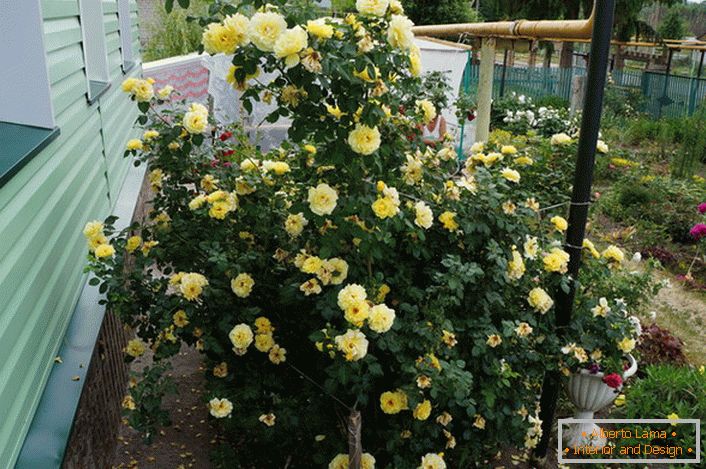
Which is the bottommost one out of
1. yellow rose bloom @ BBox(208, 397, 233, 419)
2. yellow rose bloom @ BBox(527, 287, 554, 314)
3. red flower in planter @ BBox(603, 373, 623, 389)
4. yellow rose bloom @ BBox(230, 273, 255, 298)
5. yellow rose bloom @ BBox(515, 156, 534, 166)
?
red flower in planter @ BBox(603, 373, 623, 389)

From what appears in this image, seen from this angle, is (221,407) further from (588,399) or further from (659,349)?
(659,349)

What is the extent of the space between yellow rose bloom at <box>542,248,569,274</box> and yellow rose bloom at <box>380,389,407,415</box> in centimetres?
89

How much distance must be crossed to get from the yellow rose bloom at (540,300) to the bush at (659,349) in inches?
76.1

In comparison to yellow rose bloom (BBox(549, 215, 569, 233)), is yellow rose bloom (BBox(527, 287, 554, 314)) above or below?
below

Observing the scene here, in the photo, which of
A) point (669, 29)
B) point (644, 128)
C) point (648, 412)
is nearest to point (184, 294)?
point (648, 412)

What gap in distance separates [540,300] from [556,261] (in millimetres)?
181

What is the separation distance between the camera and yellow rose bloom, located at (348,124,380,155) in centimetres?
244

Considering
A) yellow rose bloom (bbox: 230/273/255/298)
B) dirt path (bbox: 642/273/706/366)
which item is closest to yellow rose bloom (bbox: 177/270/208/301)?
yellow rose bloom (bbox: 230/273/255/298)

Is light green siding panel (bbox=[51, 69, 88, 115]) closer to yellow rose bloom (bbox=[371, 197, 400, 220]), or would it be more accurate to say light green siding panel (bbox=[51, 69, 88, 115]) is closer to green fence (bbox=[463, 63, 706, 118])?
yellow rose bloom (bbox=[371, 197, 400, 220])

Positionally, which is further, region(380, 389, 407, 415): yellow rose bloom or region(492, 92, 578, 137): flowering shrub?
region(492, 92, 578, 137): flowering shrub

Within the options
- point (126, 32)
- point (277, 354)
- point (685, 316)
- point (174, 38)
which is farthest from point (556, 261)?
point (174, 38)

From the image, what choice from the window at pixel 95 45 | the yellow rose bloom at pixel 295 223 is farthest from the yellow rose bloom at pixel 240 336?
the window at pixel 95 45

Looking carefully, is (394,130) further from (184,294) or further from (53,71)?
(53,71)

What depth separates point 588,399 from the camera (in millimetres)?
3729
